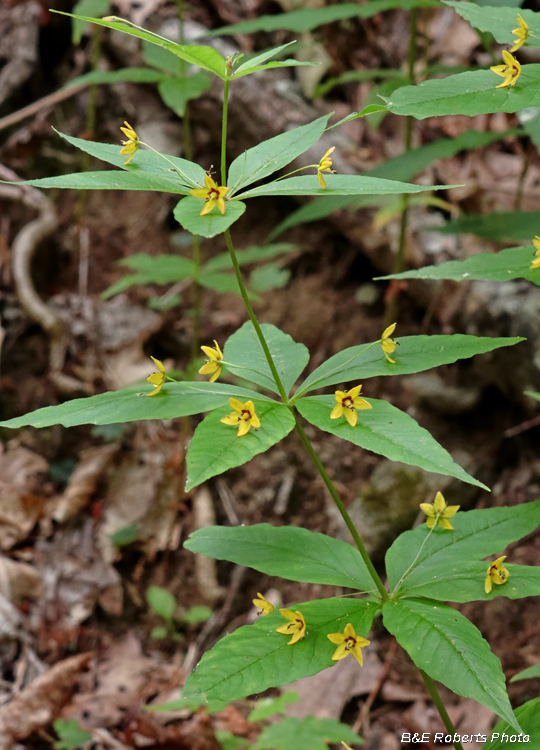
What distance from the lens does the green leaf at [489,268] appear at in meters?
1.67

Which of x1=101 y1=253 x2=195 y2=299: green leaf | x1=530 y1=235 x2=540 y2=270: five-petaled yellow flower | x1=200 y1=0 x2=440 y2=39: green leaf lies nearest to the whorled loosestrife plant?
x1=530 y1=235 x2=540 y2=270: five-petaled yellow flower

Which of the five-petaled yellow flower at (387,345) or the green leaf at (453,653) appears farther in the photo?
the five-petaled yellow flower at (387,345)

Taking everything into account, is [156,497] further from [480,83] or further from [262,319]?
[480,83]

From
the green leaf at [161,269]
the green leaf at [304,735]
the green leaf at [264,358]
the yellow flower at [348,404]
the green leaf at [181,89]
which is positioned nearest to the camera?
the yellow flower at [348,404]

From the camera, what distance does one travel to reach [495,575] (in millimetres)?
1400

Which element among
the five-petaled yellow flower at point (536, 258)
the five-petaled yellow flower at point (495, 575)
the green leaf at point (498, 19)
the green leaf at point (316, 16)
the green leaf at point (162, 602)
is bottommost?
the green leaf at point (162, 602)

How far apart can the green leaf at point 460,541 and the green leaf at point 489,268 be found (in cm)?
62

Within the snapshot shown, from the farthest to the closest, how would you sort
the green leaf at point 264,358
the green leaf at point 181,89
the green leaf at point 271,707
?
1. the green leaf at point 181,89
2. the green leaf at point 271,707
3. the green leaf at point 264,358

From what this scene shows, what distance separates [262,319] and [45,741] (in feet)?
8.80

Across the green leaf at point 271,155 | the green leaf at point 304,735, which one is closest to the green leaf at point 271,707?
the green leaf at point 304,735

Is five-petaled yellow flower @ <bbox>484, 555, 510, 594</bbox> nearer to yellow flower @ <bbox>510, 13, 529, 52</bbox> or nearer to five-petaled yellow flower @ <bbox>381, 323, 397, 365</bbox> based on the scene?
five-petaled yellow flower @ <bbox>381, 323, 397, 365</bbox>

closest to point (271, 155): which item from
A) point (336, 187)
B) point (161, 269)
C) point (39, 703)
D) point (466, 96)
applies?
point (336, 187)

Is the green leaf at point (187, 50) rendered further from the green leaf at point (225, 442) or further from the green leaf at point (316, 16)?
the green leaf at point (316, 16)

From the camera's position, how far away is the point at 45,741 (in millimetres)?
2785
